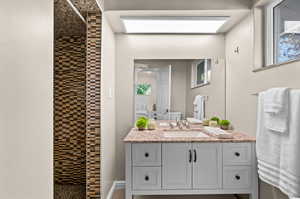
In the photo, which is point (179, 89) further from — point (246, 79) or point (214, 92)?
point (246, 79)

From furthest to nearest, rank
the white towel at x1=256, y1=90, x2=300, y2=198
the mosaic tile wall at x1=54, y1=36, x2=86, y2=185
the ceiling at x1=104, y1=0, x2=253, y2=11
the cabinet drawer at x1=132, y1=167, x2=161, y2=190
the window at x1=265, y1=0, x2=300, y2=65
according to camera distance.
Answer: the mosaic tile wall at x1=54, y1=36, x2=86, y2=185 → the ceiling at x1=104, y1=0, x2=253, y2=11 → the cabinet drawer at x1=132, y1=167, x2=161, y2=190 → the window at x1=265, y1=0, x2=300, y2=65 → the white towel at x1=256, y1=90, x2=300, y2=198

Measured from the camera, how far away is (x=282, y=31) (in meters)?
2.00

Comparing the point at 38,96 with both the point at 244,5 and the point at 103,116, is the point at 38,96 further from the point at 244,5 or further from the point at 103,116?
the point at 244,5

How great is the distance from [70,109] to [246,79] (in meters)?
2.38

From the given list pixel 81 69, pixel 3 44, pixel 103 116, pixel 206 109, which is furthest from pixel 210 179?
pixel 81 69

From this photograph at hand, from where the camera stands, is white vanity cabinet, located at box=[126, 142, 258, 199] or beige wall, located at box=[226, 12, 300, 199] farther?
white vanity cabinet, located at box=[126, 142, 258, 199]

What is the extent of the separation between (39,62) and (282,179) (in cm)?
170

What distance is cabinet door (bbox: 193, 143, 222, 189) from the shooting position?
2.17 meters

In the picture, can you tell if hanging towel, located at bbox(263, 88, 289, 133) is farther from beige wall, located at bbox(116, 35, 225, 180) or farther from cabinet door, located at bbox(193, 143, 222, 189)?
beige wall, located at bbox(116, 35, 225, 180)

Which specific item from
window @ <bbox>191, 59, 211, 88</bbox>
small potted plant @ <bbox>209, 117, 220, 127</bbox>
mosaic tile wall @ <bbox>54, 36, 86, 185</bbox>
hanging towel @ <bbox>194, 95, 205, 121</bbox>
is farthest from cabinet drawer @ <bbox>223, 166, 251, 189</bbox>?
mosaic tile wall @ <bbox>54, 36, 86, 185</bbox>

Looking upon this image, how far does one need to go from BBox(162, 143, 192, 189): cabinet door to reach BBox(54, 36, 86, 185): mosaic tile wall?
1552 millimetres

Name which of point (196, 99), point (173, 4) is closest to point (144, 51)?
point (173, 4)

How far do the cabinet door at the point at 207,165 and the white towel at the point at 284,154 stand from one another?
0.40 meters

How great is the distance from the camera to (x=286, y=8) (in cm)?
198
